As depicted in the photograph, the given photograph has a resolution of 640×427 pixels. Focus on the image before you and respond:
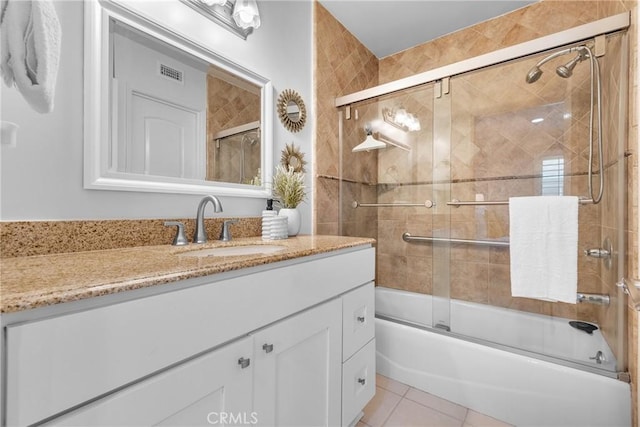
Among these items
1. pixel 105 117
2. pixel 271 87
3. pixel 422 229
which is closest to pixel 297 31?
pixel 271 87

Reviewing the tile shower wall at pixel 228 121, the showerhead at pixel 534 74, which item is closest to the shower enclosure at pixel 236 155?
the tile shower wall at pixel 228 121

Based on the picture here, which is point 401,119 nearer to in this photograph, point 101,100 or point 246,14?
point 246,14

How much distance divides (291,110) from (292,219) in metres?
0.72

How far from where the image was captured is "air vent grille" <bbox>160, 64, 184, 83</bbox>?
1.14 meters

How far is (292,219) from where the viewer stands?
4.83 feet

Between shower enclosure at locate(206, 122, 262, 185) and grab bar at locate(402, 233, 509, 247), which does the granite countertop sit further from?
grab bar at locate(402, 233, 509, 247)

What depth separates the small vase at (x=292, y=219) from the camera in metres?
1.46

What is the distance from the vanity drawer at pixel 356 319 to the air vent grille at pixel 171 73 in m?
1.19

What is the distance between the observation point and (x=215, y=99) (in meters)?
1.33

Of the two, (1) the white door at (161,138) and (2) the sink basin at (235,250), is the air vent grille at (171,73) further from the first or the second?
(2) the sink basin at (235,250)

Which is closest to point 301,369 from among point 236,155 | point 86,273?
point 86,273

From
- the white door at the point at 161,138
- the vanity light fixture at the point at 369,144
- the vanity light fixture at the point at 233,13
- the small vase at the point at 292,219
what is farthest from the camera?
the vanity light fixture at the point at 369,144

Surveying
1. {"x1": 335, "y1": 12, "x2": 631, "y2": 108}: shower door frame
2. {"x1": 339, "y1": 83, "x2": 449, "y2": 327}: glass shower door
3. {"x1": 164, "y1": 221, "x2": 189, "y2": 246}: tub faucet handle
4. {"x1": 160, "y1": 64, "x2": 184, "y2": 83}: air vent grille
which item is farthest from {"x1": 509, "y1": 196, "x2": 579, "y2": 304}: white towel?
{"x1": 160, "y1": 64, "x2": 184, "y2": 83}: air vent grille

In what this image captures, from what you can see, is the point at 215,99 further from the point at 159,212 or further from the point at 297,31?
the point at 297,31
